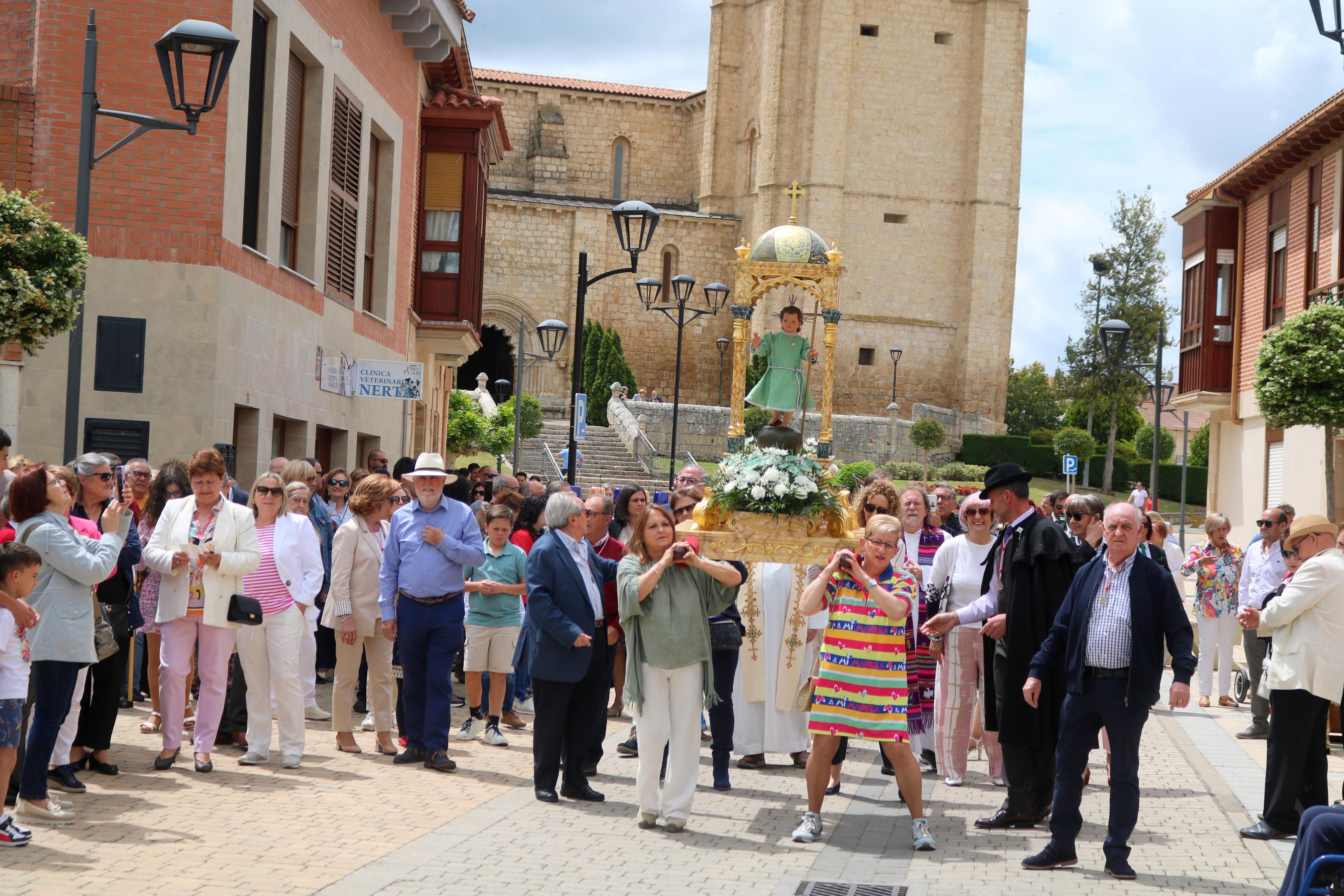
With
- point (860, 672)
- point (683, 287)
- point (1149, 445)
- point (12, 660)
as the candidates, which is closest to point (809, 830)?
point (860, 672)

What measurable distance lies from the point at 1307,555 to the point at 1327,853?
3741 mm

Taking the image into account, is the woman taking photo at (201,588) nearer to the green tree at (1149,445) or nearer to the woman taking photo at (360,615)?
the woman taking photo at (360,615)

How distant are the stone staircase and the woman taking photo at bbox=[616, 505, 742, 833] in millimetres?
29459

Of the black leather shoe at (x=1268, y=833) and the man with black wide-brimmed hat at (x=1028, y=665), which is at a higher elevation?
the man with black wide-brimmed hat at (x=1028, y=665)

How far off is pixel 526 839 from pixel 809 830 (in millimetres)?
1533

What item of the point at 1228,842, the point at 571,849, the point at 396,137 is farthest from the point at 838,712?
the point at 396,137

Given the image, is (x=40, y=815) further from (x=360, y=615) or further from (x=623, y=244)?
(x=623, y=244)

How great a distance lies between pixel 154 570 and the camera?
882 centimetres

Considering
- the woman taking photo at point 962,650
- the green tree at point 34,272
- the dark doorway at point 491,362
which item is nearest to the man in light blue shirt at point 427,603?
the green tree at point 34,272

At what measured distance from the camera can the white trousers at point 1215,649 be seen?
14.1 metres

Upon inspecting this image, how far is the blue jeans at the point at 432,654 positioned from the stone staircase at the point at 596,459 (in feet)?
91.8

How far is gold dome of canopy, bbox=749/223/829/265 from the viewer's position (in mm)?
12352

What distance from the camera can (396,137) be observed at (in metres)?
21.2

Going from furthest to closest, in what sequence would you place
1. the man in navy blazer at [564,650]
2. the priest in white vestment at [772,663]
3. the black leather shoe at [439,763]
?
the priest in white vestment at [772,663] → the black leather shoe at [439,763] → the man in navy blazer at [564,650]
